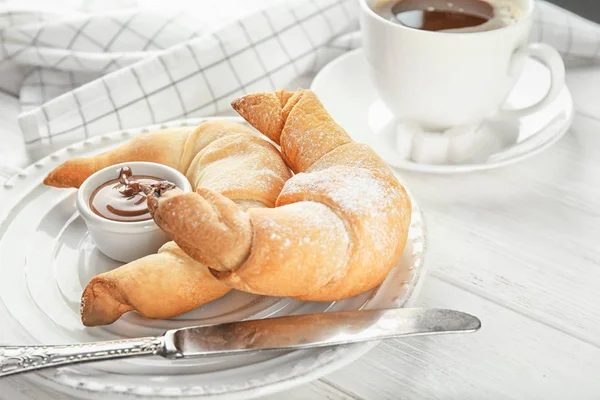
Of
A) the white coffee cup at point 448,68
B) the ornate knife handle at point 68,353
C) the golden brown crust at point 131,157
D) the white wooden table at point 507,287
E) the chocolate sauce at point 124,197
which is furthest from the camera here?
the white coffee cup at point 448,68

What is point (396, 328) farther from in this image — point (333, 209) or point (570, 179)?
point (570, 179)

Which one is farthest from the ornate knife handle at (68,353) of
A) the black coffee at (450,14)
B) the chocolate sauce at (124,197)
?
the black coffee at (450,14)

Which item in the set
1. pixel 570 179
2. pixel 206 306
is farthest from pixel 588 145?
pixel 206 306

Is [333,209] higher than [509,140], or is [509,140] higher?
[333,209]

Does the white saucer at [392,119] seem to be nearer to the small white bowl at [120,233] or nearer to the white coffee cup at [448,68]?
the white coffee cup at [448,68]

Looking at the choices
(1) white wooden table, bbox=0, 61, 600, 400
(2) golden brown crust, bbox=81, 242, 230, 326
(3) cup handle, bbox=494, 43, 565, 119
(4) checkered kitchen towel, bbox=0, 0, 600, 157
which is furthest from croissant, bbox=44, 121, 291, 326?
(3) cup handle, bbox=494, 43, 565, 119

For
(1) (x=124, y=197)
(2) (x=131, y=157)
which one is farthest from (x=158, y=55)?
(1) (x=124, y=197)
